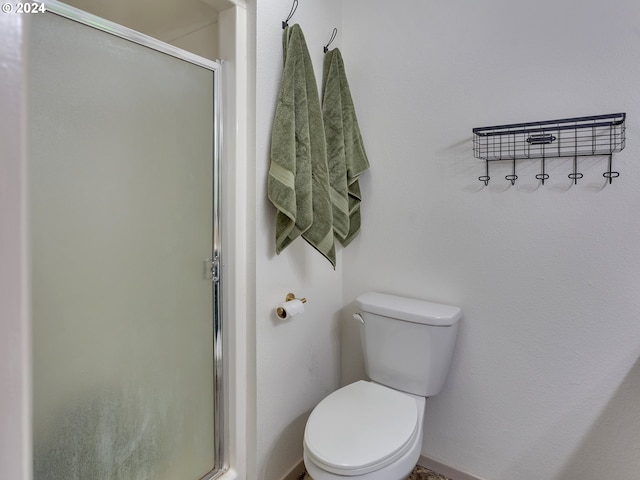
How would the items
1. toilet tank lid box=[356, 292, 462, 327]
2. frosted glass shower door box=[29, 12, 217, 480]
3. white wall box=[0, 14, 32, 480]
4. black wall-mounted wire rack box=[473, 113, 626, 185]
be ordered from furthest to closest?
toilet tank lid box=[356, 292, 462, 327]
black wall-mounted wire rack box=[473, 113, 626, 185]
frosted glass shower door box=[29, 12, 217, 480]
white wall box=[0, 14, 32, 480]

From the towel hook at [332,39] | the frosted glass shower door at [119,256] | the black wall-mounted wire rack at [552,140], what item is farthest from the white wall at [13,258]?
the towel hook at [332,39]

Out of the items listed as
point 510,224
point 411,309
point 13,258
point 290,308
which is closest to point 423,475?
point 411,309

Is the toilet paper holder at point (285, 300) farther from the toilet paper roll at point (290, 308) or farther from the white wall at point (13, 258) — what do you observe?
the white wall at point (13, 258)

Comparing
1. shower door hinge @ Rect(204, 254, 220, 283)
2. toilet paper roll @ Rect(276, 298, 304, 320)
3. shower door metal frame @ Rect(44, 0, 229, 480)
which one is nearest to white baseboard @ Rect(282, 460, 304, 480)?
shower door metal frame @ Rect(44, 0, 229, 480)

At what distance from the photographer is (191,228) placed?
4.26 feet

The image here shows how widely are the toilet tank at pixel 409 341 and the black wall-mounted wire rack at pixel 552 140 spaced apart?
2.02 feet

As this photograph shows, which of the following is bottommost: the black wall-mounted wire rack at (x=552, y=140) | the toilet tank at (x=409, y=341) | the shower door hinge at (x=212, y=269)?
the toilet tank at (x=409, y=341)

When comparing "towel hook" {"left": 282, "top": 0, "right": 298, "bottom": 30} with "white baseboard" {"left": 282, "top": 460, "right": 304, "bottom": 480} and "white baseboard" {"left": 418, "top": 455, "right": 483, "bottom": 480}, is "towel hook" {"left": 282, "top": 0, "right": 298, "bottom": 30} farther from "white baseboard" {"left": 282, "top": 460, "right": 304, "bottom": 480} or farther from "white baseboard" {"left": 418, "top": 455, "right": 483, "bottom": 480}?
"white baseboard" {"left": 418, "top": 455, "right": 483, "bottom": 480}

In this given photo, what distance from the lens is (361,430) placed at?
129cm

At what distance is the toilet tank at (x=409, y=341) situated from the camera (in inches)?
59.3

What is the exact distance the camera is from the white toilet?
1178 mm

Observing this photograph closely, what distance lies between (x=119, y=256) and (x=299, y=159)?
28.8 inches

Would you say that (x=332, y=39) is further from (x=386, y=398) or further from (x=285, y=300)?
(x=386, y=398)

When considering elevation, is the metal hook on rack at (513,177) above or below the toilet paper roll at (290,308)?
above
